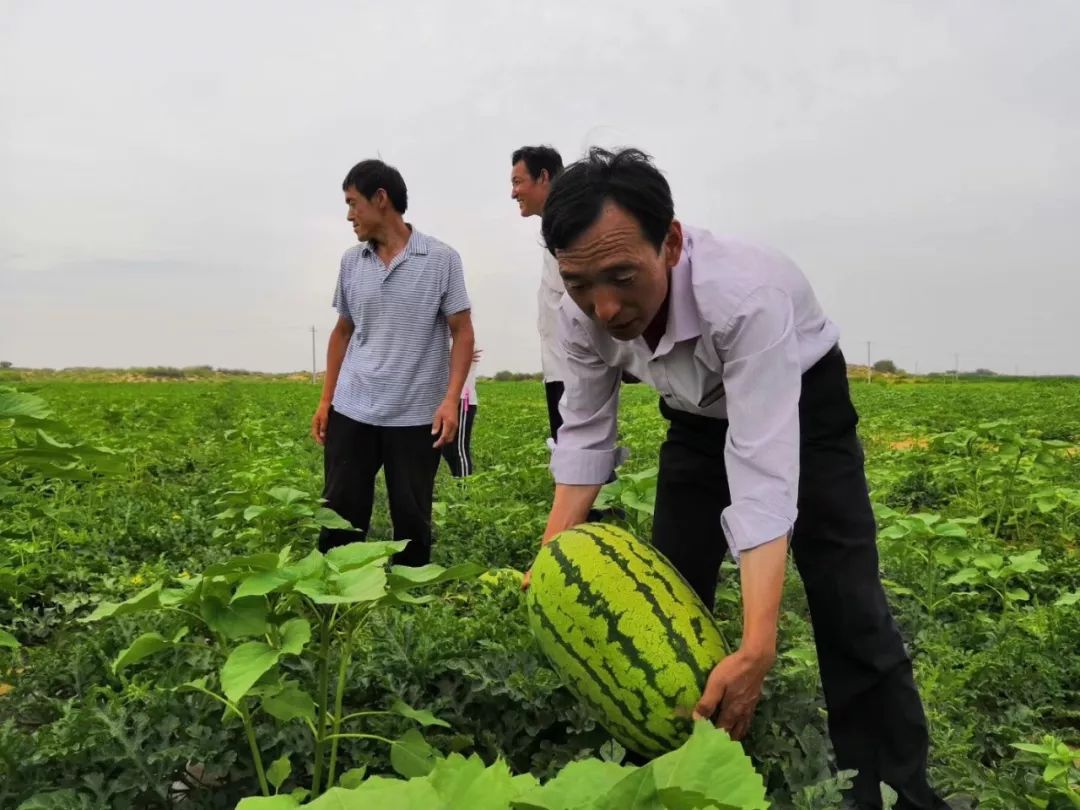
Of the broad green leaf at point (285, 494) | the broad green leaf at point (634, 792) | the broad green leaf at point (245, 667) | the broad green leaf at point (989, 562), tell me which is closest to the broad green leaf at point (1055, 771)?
the broad green leaf at point (989, 562)

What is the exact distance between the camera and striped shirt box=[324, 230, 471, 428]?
399cm

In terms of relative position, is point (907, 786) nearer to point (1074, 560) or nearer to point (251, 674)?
point (251, 674)

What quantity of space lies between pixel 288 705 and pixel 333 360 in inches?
106

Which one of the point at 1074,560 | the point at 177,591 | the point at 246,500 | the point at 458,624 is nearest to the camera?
the point at 177,591

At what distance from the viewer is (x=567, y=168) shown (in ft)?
6.40

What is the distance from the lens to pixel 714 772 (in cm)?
101

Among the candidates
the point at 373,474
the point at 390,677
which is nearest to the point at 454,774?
the point at 390,677

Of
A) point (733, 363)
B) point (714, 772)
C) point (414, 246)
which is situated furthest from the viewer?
point (414, 246)

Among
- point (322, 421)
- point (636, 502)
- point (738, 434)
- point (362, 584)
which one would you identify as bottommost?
point (636, 502)

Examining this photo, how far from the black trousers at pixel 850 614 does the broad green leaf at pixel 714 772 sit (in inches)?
51.9

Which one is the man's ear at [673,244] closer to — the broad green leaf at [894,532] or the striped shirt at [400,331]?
the broad green leaf at [894,532]

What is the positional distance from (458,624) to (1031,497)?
140 inches

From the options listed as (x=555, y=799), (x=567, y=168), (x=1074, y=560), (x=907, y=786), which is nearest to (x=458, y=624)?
(x=907, y=786)

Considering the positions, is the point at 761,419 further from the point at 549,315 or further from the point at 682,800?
the point at 549,315
